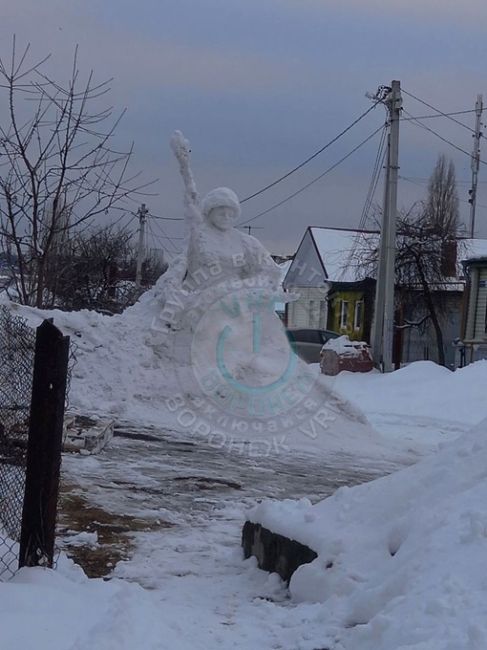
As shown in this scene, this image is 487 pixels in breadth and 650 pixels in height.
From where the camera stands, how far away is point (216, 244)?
13.2 metres

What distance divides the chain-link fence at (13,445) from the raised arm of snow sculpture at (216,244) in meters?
7.47

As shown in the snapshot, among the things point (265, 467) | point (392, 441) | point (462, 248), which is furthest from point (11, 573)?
point (462, 248)

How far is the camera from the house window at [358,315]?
3478 cm

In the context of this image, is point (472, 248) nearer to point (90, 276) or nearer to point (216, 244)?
point (90, 276)

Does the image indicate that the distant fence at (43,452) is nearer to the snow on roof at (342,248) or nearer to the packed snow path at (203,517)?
the packed snow path at (203,517)

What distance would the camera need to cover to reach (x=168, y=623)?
402 centimetres

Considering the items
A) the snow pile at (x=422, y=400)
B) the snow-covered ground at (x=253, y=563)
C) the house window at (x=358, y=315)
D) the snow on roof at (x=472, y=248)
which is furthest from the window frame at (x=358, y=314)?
the snow-covered ground at (x=253, y=563)

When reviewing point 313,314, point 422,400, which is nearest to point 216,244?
point 422,400

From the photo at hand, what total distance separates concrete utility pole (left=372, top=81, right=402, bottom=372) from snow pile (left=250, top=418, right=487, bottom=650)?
48.1ft

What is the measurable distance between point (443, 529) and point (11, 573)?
2036 mm

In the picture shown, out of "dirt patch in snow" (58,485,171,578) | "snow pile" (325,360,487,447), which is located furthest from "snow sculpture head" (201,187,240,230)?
"dirt patch in snow" (58,485,171,578)

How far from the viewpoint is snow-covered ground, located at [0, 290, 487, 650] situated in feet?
11.0

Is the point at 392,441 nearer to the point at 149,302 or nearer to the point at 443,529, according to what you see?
the point at 149,302

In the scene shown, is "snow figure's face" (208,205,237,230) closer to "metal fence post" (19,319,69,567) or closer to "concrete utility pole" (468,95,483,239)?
"metal fence post" (19,319,69,567)
